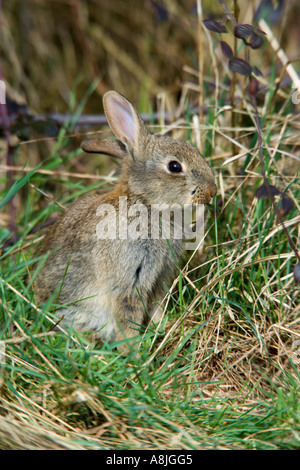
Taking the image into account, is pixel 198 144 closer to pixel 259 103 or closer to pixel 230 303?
pixel 259 103

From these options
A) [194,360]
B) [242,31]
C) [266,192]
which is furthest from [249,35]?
[194,360]

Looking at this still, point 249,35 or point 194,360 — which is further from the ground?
point 249,35

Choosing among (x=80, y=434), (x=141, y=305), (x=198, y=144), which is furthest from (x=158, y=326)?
(x=198, y=144)

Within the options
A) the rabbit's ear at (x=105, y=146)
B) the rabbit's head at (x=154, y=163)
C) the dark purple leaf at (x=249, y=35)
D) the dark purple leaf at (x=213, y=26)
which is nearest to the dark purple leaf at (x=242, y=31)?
the dark purple leaf at (x=249, y=35)

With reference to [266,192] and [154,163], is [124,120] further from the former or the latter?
[266,192]

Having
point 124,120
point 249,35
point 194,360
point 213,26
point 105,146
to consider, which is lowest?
point 194,360

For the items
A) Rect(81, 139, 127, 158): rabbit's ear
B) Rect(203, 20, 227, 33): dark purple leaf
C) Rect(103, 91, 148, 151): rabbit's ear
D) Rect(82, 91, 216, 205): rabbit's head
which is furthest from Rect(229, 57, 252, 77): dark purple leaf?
Rect(81, 139, 127, 158): rabbit's ear
